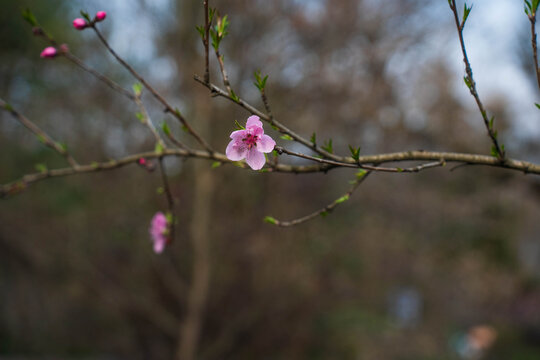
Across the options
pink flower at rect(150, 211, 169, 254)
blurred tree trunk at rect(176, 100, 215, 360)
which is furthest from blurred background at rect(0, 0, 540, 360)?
pink flower at rect(150, 211, 169, 254)

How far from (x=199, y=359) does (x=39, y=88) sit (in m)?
4.24

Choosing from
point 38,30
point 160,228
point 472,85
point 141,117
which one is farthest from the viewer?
point 160,228

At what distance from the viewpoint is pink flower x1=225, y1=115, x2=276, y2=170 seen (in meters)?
0.82

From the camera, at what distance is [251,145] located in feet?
2.80

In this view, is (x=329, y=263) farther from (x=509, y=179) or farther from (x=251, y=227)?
(x=509, y=179)

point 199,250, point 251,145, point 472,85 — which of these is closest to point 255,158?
point 251,145

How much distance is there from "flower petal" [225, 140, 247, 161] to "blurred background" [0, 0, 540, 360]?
145 inches

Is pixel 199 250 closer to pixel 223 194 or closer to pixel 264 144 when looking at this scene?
pixel 223 194

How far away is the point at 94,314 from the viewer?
7.12m

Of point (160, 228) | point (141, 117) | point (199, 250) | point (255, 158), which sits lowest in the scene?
point (255, 158)

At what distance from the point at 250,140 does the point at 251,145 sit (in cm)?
1

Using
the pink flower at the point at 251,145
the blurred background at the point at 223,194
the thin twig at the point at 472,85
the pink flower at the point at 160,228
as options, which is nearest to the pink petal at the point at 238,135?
the pink flower at the point at 251,145

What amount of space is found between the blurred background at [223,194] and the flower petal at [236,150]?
145 inches

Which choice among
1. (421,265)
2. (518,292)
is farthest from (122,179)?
(518,292)
